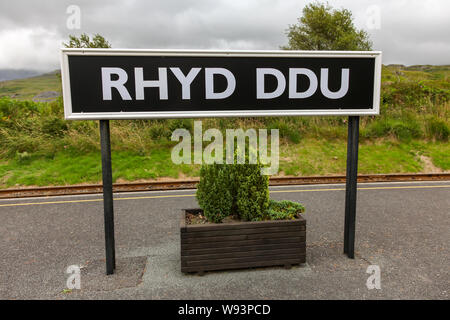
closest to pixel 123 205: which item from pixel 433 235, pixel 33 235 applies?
pixel 33 235

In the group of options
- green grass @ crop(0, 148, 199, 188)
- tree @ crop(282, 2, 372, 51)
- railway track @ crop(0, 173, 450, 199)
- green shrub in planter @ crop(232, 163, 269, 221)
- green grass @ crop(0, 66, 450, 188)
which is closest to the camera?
green shrub in planter @ crop(232, 163, 269, 221)

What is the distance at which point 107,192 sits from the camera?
4082 millimetres

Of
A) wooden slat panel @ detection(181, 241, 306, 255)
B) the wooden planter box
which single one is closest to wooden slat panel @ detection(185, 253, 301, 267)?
the wooden planter box

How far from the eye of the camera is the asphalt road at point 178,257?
3.75 metres

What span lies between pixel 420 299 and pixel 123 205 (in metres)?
5.90

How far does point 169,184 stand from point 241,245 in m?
5.24

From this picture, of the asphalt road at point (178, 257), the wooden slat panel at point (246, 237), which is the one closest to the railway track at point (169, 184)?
the asphalt road at point (178, 257)

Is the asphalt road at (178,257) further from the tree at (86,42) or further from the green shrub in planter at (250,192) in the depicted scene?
the tree at (86,42)

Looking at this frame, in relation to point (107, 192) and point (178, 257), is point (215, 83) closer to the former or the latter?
point (107, 192)

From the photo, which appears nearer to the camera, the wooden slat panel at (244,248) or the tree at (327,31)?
the wooden slat panel at (244,248)

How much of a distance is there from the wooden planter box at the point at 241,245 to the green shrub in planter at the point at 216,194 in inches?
9.8

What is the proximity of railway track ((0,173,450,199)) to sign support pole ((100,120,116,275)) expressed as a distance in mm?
4384

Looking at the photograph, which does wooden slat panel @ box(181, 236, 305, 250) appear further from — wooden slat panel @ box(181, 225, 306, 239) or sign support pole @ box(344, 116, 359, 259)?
sign support pole @ box(344, 116, 359, 259)

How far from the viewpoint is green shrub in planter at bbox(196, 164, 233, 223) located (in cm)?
416
